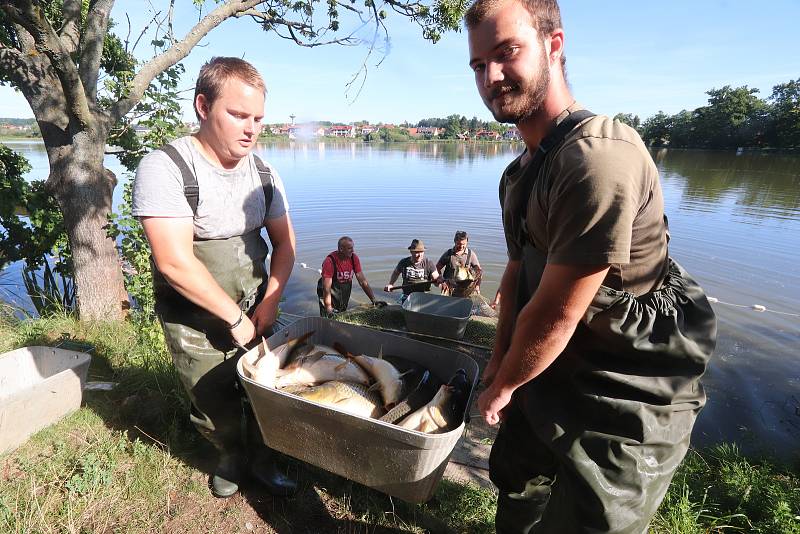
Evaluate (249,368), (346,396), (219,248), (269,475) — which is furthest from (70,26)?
(346,396)

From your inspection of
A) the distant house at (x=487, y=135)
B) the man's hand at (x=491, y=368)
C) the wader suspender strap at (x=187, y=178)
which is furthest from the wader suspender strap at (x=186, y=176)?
the distant house at (x=487, y=135)

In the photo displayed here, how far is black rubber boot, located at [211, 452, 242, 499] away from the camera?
278 centimetres

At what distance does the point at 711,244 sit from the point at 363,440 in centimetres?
1748

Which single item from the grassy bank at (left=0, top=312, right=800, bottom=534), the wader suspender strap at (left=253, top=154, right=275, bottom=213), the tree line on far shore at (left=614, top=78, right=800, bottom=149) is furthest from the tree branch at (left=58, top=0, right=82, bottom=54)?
the tree line on far shore at (left=614, top=78, right=800, bottom=149)

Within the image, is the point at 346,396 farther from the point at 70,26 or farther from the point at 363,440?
the point at 70,26

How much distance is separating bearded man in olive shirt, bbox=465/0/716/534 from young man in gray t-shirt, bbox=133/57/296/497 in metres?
1.38

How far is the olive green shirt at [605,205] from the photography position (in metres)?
1.33

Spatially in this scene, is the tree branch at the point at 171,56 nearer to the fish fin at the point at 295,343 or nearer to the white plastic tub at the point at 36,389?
the white plastic tub at the point at 36,389

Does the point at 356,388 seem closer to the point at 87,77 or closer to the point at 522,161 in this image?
the point at 522,161

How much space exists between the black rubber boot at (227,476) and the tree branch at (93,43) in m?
4.58

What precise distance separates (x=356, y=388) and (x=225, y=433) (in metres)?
1.23

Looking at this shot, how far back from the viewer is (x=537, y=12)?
155 centimetres

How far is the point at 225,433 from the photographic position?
112 inches

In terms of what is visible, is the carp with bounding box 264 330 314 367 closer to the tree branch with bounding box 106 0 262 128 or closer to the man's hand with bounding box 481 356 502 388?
the man's hand with bounding box 481 356 502 388
